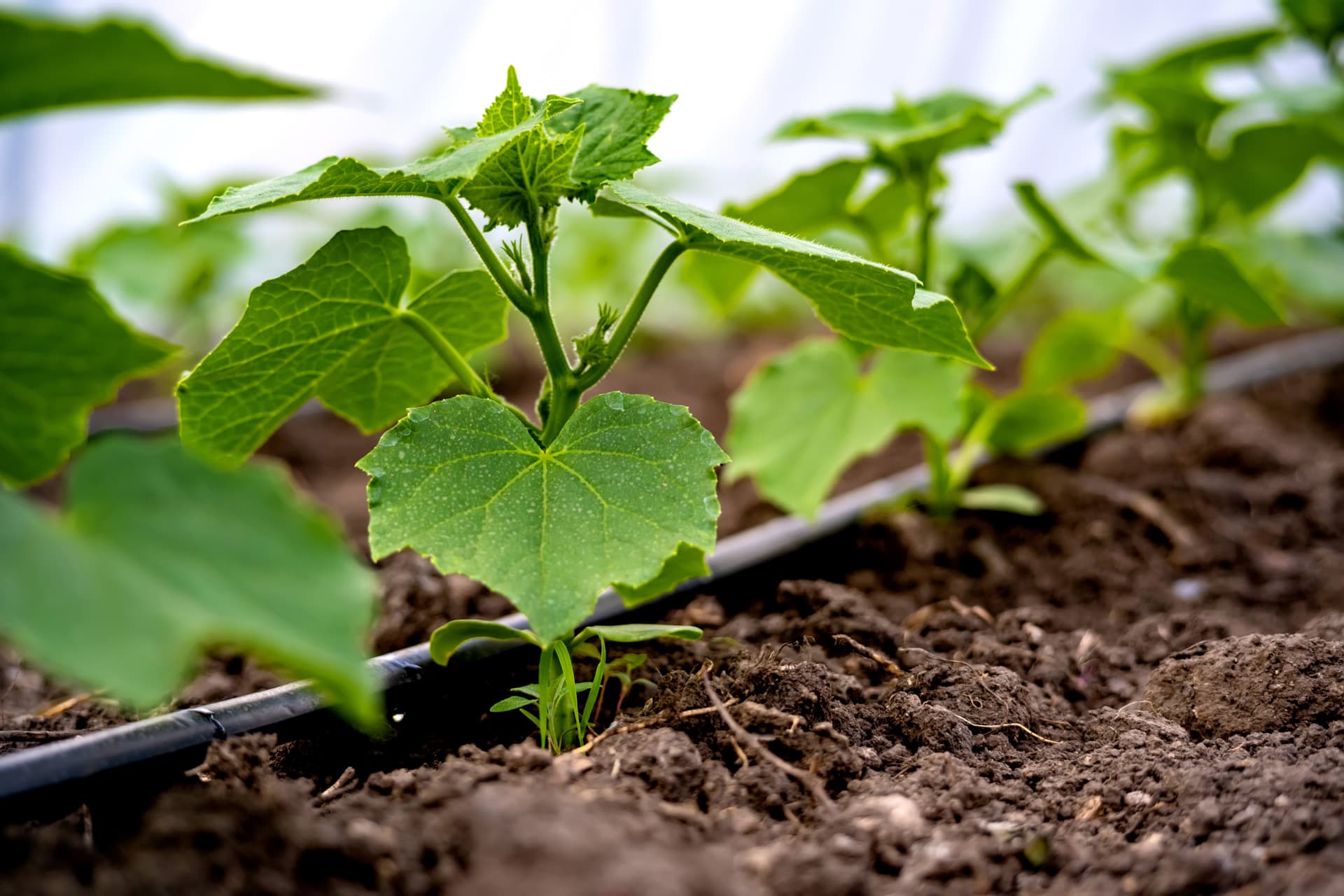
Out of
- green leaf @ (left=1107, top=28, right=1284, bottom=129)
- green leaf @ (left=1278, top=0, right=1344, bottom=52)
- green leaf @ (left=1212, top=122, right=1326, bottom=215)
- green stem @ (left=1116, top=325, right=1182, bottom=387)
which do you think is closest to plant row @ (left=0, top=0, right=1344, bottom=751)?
green leaf @ (left=1107, top=28, right=1284, bottom=129)

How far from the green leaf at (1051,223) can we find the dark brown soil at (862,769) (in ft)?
1.68

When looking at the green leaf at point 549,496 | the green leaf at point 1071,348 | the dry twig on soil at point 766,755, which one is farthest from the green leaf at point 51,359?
the green leaf at point 1071,348

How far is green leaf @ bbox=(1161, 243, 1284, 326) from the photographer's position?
1.55m

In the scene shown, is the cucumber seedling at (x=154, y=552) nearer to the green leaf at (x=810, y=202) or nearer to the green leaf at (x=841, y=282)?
the green leaf at (x=841, y=282)

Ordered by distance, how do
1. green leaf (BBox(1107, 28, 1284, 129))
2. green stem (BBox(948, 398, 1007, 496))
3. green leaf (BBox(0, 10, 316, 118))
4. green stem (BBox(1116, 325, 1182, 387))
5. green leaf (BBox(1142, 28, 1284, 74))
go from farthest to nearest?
green stem (BBox(1116, 325, 1182, 387)), green leaf (BBox(1142, 28, 1284, 74)), green leaf (BBox(1107, 28, 1284, 129)), green stem (BBox(948, 398, 1007, 496)), green leaf (BBox(0, 10, 316, 118))

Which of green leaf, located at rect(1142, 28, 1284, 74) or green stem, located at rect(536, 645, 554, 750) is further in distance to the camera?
green leaf, located at rect(1142, 28, 1284, 74)

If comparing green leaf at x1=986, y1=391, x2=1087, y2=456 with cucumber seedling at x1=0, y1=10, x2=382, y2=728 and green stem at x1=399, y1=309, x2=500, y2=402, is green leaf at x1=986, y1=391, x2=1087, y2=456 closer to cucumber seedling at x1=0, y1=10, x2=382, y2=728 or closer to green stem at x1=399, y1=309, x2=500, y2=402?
green stem at x1=399, y1=309, x2=500, y2=402

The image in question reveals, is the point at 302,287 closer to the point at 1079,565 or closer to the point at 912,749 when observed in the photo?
the point at 912,749

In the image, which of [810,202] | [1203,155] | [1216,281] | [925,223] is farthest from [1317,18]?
[810,202]

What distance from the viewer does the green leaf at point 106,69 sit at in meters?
0.69

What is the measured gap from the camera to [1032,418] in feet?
6.53

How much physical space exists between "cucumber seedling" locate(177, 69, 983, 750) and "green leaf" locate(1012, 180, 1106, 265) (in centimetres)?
58

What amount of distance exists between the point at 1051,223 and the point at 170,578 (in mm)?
1395

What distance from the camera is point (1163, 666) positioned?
1192 mm
